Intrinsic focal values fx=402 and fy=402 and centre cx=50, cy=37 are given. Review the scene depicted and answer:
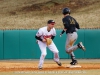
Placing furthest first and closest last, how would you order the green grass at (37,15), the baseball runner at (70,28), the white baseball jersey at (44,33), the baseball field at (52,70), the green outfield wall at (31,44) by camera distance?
the green grass at (37,15) → the green outfield wall at (31,44) → the white baseball jersey at (44,33) → the baseball runner at (70,28) → the baseball field at (52,70)

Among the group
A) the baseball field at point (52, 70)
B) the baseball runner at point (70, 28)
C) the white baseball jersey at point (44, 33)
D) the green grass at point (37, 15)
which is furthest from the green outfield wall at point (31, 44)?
the green grass at point (37, 15)

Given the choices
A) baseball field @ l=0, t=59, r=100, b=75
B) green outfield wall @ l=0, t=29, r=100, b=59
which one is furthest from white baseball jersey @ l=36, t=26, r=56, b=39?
green outfield wall @ l=0, t=29, r=100, b=59

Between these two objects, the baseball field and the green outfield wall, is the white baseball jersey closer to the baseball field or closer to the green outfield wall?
the baseball field

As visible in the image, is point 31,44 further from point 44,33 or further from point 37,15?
point 37,15

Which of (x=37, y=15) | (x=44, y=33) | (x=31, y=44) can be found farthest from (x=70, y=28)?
(x=37, y=15)

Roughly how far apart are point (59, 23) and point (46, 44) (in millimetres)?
22241

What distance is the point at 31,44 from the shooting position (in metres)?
22.9

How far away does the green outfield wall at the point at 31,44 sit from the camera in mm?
22766

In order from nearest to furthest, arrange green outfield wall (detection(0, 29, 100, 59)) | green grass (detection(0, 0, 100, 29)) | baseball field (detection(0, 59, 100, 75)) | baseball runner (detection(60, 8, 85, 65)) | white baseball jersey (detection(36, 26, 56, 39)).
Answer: baseball field (detection(0, 59, 100, 75)), baseball runner (detection(60, 8, 85, 65)), white baseball jersey (detection(36, 26, 56, 39)), green outfield wall (detection(0, 29, 100, 59)), green grass (detection(0, 0, 100, 29))

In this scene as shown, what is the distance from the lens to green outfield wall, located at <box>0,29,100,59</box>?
22.8m

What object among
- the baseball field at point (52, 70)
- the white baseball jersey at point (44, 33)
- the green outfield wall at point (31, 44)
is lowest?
the green outfield wall at point (31, 44)

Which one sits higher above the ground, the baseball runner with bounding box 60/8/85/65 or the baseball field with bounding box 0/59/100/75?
the baseball runner with bounding box 60/8/85/65

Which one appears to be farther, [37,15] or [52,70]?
[37,15]

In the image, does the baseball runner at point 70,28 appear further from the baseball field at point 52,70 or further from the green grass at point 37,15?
the green grass at point 37,15
